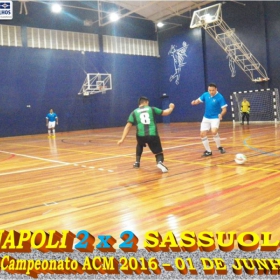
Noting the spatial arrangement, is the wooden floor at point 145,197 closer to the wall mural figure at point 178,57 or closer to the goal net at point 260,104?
the goal net at point 260,104

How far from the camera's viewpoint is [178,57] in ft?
85.1

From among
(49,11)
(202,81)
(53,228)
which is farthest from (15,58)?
(53,228)

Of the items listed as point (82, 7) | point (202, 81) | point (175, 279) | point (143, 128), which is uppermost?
point (82, 7)

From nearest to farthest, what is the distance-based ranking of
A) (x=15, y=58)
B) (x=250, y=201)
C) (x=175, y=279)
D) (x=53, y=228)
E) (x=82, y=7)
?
(x=175, y=279) → (x=53, y=228) → (x=250, y=201) → (x=15, y=58) → (x=82, y=7)

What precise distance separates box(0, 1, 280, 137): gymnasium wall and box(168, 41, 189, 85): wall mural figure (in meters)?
0.26

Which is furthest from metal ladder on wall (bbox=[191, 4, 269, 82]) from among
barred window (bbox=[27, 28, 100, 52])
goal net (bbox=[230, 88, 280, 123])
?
barred window (bbox=[27, 28, 100, 52])

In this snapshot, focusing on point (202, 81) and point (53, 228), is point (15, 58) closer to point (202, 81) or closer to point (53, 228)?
point (202, 81)

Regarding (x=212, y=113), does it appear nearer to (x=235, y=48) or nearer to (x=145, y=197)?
(x=145, y=197)

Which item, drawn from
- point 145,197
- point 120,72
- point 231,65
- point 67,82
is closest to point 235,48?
point 231,65

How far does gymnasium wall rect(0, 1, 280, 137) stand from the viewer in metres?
20.6

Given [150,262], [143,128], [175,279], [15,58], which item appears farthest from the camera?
[15,58]

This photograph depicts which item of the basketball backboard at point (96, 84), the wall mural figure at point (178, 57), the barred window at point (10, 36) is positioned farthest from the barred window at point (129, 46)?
the barred window at point (10, 36)

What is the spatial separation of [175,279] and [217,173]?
356 cm

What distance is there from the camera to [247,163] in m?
6.50
